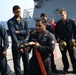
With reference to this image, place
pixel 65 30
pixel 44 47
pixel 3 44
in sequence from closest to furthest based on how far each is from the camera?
1. pixel 44 47
2. pixel 3 44
3. pixel 65 30

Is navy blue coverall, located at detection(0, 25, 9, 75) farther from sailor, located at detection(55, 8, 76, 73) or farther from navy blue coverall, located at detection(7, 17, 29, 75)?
sailor, located at detection(55, 8, 76, 73)

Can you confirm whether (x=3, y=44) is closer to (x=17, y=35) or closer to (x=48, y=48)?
(x=17, y=35)

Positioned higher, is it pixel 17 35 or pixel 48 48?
pixel 17 35

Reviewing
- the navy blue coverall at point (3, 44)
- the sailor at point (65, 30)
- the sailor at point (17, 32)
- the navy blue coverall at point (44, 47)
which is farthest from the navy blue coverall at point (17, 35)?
the navy blue coverall at point (44, 47)

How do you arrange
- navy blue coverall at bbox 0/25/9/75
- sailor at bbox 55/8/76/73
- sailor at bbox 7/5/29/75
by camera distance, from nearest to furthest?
navy blue coverall at bbox 0/25/9/75, sailor at bbox 7/5/29/75, sailor at bbox 55/8/76/73

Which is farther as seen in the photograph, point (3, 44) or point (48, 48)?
point (3, 44)

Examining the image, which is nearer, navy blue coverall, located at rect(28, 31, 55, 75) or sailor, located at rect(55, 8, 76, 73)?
navy blue coverall, located at rect(28, 31, 55, 75)

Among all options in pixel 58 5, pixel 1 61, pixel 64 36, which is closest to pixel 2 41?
pixel 1 61

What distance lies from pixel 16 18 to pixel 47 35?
182 centimetres

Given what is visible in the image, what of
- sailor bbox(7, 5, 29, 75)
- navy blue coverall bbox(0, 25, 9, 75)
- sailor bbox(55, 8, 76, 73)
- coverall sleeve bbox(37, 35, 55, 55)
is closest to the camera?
coverall sleeve bbox(37, 35, 55, 55)

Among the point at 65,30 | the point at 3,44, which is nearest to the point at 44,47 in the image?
the point at 3,44

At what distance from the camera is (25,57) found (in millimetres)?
7098

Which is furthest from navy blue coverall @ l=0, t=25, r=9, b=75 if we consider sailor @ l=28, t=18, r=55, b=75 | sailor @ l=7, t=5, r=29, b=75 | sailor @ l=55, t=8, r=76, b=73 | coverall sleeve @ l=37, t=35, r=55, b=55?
sailor @ l=55, t=8, r=76, b=73

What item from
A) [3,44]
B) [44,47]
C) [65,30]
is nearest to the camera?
[44,47]
